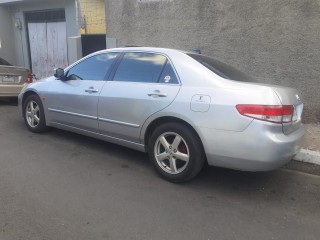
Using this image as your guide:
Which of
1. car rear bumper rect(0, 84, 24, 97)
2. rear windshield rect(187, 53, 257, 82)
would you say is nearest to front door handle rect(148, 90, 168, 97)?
rear windshield rect(187, 53, 257, 82)

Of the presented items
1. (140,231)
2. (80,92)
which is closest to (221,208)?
(140,231)

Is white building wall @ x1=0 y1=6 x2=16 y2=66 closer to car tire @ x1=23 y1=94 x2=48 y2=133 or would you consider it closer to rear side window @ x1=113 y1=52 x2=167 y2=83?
car tire @ x1=23 y1=94 x2=48 y2=133

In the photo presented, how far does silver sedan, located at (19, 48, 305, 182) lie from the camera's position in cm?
371

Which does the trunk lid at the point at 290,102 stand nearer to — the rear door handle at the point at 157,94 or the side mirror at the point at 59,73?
the rear door handle at the point at 157,94

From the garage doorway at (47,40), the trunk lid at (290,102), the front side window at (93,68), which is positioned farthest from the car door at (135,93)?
the garage doorway at (47,40)

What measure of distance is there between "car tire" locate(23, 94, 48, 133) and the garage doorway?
21.4 feet

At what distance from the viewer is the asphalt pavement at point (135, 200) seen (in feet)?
10.6

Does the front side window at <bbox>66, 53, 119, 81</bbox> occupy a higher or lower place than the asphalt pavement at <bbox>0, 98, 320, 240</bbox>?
higher

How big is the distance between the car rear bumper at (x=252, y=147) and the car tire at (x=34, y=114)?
3.22m

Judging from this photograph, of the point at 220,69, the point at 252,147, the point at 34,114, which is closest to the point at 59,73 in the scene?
the point at 34,114

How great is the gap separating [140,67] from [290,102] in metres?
1.89

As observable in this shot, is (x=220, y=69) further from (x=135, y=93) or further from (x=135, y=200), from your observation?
(x=135, y=200)

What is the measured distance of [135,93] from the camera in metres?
4.54

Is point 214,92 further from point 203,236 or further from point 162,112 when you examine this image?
point 203,236
